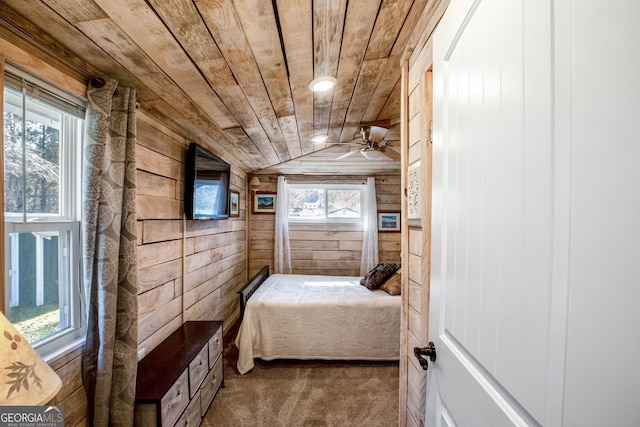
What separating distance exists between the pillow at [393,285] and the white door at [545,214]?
7.03ft

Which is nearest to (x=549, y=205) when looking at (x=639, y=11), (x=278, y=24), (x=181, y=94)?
(x=639, y=11)

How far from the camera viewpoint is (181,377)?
1575 mm

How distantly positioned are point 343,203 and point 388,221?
82 cm

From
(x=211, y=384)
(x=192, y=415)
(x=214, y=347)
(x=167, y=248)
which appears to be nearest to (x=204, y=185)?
(x=167, y=248)

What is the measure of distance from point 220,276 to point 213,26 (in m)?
2.68

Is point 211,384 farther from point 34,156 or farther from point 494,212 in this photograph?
point 494,212

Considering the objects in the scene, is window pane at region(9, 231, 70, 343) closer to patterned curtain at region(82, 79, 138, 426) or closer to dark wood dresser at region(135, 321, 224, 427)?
patterned curtain at region(82, 79, 138, 426)

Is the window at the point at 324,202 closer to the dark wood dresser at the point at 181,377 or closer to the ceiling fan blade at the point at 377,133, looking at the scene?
the ceiling fan blade at the point at 377,133

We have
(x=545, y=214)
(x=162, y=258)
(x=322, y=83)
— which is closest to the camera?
(x=545, y=214)

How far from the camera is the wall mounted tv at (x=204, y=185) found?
7.34 ft

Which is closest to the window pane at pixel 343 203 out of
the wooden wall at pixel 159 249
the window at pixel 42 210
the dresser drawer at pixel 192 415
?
the wooden wall at pixel 159 249

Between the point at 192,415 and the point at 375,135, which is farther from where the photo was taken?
the point at 375,135

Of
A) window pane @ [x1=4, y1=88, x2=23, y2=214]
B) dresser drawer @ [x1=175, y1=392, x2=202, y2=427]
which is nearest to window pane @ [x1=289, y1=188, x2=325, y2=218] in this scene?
dresser drawer @ [x1=175, y1=392, x2=202, y2=427]

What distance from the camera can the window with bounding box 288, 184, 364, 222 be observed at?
4.65 m
